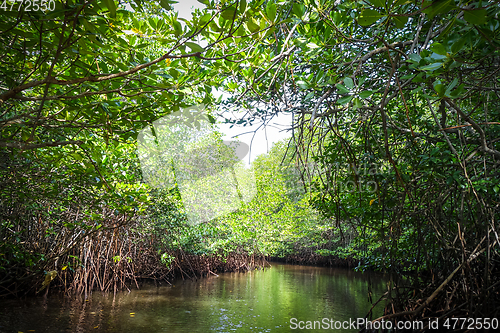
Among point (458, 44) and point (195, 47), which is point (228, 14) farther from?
point (458, 44)

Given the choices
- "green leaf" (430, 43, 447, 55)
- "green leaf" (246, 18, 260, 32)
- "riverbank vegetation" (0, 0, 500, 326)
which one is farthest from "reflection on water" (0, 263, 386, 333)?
"green leaf" (430, 43, 447, 55)

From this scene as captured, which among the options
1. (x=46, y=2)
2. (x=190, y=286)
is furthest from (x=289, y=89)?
(x=190, y=286)

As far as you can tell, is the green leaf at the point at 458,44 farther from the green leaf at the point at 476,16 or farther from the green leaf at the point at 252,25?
the green leaf at the point at 252,25

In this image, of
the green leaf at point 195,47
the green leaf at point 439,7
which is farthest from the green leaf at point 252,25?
the green leaf at point 439,7

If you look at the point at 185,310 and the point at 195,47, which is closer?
the point at 195,47

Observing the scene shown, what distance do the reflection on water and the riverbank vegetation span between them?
707 millimetres

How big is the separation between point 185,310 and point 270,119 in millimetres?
5712

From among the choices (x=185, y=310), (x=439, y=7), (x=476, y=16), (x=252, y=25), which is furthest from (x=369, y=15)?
(x=185, y=310)

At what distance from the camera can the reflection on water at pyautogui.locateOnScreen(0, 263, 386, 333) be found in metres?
5.05

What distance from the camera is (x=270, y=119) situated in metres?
2.13

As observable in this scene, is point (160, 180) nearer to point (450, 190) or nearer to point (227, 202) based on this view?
point (227, 202)

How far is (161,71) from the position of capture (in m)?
1.94

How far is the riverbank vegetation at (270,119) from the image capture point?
163 centimetres

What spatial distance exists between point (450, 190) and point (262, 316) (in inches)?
183
